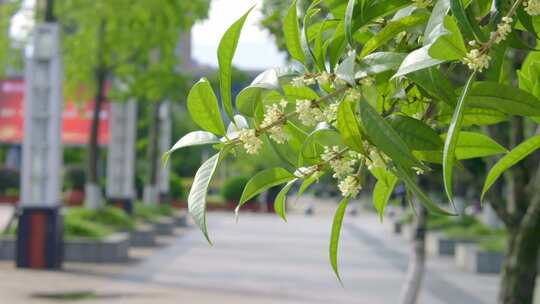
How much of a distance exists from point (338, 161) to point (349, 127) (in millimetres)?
145

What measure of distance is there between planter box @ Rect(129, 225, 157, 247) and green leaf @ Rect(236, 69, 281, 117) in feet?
67.7

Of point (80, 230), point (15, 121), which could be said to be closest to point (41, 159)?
point (80, 230)

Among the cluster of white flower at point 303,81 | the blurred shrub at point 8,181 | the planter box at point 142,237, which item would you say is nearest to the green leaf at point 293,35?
the cluster of white flower at point 303,81

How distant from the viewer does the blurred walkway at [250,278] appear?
43.3 ft

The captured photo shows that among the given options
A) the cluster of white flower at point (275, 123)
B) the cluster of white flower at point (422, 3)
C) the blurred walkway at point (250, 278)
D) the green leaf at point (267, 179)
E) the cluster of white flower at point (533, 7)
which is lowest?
the blurred walkway at point (250, 278)

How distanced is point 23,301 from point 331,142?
11274mm

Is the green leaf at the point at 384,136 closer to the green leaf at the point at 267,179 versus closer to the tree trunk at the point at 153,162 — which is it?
the green leaf at the point at 267,179

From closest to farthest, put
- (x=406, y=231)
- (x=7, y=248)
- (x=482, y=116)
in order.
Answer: (x=482, y=116) → (x=7, y=248) → (x=406, y=231)

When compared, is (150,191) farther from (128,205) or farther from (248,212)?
(248,212)

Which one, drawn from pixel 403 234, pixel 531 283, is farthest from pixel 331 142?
pixel 403 234

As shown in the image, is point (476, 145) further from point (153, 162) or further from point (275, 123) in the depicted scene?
point (153, 162)

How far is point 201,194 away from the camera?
1459 mm

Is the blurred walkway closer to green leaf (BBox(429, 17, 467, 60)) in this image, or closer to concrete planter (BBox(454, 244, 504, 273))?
concrete planter (BBox(454, 244, 504, 273))

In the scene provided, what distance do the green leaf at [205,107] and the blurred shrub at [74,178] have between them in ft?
144
